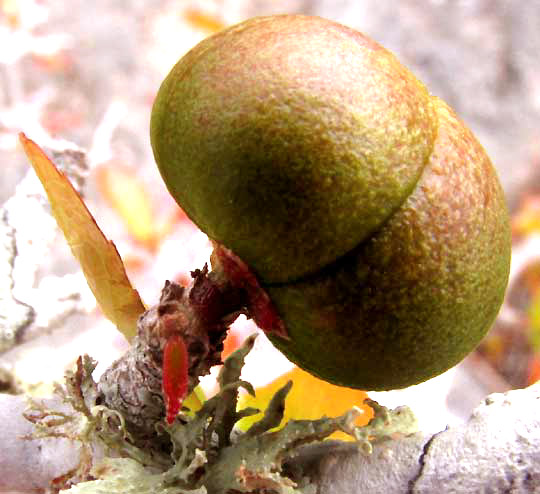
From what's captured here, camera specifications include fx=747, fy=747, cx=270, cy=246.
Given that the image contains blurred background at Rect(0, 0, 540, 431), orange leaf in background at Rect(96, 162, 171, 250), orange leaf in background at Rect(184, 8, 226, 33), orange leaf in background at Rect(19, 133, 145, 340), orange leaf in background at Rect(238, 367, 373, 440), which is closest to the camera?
orange leaf in background at Rect(19, 133, 145, 340)

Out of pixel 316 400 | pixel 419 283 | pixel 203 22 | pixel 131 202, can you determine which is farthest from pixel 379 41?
pixel 419 283

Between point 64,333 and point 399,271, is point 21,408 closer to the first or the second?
point 399,271

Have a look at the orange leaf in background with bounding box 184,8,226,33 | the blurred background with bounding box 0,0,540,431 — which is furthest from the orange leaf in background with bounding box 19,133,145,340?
the orange leaf in background with bounding box 184,8,226,33

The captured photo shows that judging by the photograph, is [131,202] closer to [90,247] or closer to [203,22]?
[203,22]

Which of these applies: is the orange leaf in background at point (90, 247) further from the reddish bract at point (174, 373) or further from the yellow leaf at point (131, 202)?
the yellow leaf at point (131, 202)

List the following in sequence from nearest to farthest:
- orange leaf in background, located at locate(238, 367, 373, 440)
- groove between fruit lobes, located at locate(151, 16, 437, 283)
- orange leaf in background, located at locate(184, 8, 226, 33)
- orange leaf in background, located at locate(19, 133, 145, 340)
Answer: groove between fruit lobes, located at locate(151, 16, 437, 283) < orange leaf in background, located at locate(19, 133, 145, 340) < orange leaf in background, located at locate(238, 367, 373, 440) < orange leaf in background, located at locate(184, 8, 226, 33)

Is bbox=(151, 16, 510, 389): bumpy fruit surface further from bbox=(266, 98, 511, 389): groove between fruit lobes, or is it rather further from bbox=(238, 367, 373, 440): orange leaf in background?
bbox=(238, 367, 373, 440): orange leaf in background
